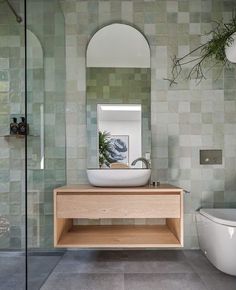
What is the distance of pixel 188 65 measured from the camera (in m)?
2.43

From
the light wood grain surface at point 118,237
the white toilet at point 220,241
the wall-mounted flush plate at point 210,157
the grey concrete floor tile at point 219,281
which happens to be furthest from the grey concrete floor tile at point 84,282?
the wall-mounted flush plate at point 210,157

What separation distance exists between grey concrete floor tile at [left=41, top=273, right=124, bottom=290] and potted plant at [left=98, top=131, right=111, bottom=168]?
892mm

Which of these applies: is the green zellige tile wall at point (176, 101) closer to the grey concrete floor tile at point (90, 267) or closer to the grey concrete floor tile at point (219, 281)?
the grey concrete floor tile at point (219, 281)

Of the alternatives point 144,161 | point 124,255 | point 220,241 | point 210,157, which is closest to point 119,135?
point 144,161

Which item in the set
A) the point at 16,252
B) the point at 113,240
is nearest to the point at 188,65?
the point at 113,240

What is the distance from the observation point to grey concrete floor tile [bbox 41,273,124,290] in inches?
69.8

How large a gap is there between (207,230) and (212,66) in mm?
1448

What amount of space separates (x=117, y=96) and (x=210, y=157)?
3.29 feet

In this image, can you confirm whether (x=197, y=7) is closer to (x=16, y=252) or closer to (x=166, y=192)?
(x=166, y=192)

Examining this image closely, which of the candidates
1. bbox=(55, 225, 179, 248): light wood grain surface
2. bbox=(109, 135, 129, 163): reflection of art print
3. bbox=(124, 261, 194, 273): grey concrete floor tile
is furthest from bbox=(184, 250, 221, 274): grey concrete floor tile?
bbox=(109, 135, 129, 163): reflection of art print

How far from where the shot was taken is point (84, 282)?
1842 mm

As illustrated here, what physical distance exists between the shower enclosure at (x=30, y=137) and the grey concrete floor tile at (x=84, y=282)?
0.24 feet

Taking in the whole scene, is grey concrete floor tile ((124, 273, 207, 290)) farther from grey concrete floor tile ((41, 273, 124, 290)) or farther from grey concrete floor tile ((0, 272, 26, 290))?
grey concrete floor tile ((0, 272, 26, 290))

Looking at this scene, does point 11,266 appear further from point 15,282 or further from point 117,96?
point 117,96
